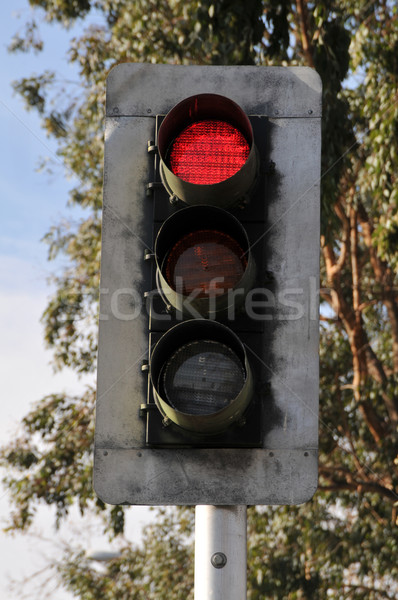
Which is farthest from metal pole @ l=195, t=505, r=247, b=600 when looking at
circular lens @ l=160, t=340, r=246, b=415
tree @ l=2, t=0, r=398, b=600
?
tree @ l=2, t=0, r=398, b=600

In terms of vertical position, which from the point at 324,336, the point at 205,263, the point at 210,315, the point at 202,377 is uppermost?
the point at 324,336

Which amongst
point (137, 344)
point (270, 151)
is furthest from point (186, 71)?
point (137, 344)

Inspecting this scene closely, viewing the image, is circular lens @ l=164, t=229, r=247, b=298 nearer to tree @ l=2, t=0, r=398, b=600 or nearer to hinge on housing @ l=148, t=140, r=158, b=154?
hinge on housing @ l=148, t=140, r=158, b=154

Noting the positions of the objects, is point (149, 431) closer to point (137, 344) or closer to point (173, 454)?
point (173, 454)

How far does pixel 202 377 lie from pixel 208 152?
699mm

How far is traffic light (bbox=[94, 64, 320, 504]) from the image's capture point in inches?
99.2

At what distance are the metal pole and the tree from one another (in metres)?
7.35

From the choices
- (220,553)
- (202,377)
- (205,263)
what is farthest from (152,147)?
(220,553)

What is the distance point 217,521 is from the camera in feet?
8.31

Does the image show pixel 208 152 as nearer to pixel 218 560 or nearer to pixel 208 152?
pixel 208 152

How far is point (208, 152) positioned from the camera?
2.71 meters

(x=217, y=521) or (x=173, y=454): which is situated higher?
(x=173, y=454)

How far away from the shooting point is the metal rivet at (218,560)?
2.45 metres

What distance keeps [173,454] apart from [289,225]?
2.55 ft
